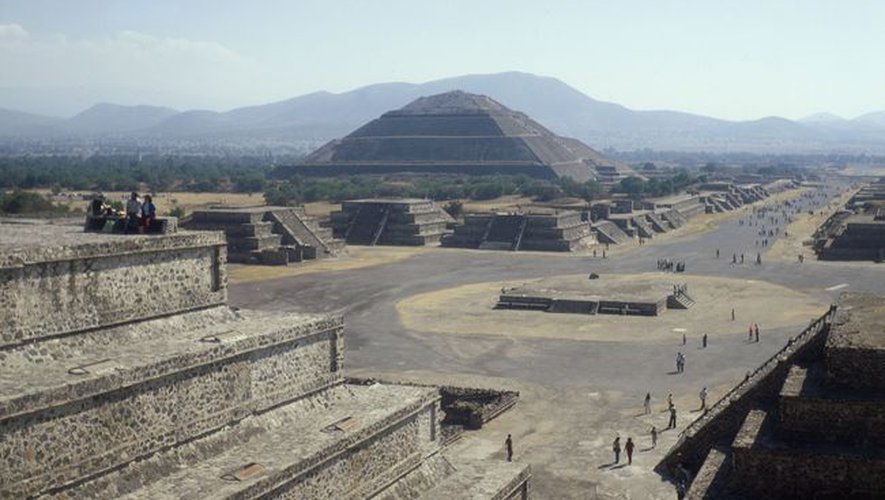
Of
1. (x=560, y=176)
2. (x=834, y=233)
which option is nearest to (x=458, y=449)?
(x=834, y=233)

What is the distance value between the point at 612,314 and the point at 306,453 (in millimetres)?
36949

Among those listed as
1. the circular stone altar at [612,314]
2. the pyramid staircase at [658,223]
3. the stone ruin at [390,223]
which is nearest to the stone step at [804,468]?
the circular stone altar at [612,314]

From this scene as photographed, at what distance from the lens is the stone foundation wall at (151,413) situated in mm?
13273

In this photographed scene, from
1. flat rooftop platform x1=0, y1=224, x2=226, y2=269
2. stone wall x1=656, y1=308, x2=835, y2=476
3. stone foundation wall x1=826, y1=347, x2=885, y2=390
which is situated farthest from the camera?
stone wall x1=656, y1=308, x2=835, y2=476

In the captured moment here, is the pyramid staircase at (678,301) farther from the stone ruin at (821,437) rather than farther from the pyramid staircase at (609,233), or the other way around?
the pyramid staircase at (609,233)

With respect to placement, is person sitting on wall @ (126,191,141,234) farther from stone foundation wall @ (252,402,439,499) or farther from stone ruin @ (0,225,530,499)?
stone foundation wall @ (252,402,439,499)

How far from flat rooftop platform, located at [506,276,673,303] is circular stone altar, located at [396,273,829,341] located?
56 mm

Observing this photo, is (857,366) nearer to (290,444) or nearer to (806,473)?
(806,473)

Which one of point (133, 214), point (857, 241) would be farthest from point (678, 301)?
point (133, 214)

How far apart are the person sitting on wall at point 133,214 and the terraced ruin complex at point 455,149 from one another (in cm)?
13798

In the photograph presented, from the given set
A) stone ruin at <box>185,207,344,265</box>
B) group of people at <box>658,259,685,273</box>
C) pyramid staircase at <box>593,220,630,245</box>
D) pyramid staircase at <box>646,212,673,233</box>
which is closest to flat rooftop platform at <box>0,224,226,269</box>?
stone ruin at <box>185,207,344,265</box>

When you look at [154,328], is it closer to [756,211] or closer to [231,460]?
[231,460]

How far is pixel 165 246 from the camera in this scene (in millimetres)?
17297

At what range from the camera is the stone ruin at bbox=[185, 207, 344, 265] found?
73.9 metres
